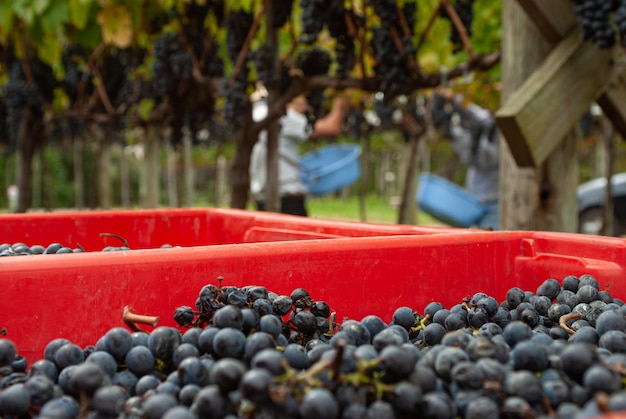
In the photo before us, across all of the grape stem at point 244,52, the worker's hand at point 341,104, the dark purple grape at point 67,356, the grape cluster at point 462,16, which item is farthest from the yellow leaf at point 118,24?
the dark purple grape at point 67,356

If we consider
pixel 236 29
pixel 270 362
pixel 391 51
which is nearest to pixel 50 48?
pixel 236 29

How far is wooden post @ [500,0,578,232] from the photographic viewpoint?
2.31m

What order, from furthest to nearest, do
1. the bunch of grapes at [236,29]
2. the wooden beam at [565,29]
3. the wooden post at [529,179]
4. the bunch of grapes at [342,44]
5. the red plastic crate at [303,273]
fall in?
1. the bunch of grapes at [236,29]
2. the bunch of grapes at [342,44]
3. the wooden post at [529,179]
4. the wooden beam at [565,29]
5. the red plastic crate at [303,273]

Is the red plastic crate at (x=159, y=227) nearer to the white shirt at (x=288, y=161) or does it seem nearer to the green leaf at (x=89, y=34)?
the green leaf at (x=89, y=34)

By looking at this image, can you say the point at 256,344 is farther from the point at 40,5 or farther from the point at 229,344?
the point at 40,5


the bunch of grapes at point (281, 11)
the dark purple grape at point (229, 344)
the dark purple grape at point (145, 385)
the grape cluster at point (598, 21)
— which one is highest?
the bunch of grapes at point (281, 11)

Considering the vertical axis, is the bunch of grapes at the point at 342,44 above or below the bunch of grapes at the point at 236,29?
below

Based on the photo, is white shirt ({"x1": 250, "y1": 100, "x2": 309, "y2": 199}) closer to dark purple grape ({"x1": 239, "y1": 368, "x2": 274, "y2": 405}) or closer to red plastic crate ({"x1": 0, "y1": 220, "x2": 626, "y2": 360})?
red plastic crate ({"x1": 0, "y1": 220, "x2": 626, "y2": 360})

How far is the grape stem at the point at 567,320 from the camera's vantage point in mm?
1050

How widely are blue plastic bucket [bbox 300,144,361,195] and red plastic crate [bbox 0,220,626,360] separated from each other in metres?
8.62

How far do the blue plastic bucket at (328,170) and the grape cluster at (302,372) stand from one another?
9076 mm

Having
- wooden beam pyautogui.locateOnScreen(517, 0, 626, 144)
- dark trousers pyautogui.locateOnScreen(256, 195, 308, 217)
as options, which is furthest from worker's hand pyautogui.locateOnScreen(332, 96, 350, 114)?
wooden beam pyautogui.locateOnScreen(517, 0, 626, 144)

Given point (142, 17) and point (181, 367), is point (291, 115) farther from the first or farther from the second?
point (181, 367)

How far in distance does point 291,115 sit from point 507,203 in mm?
3853
